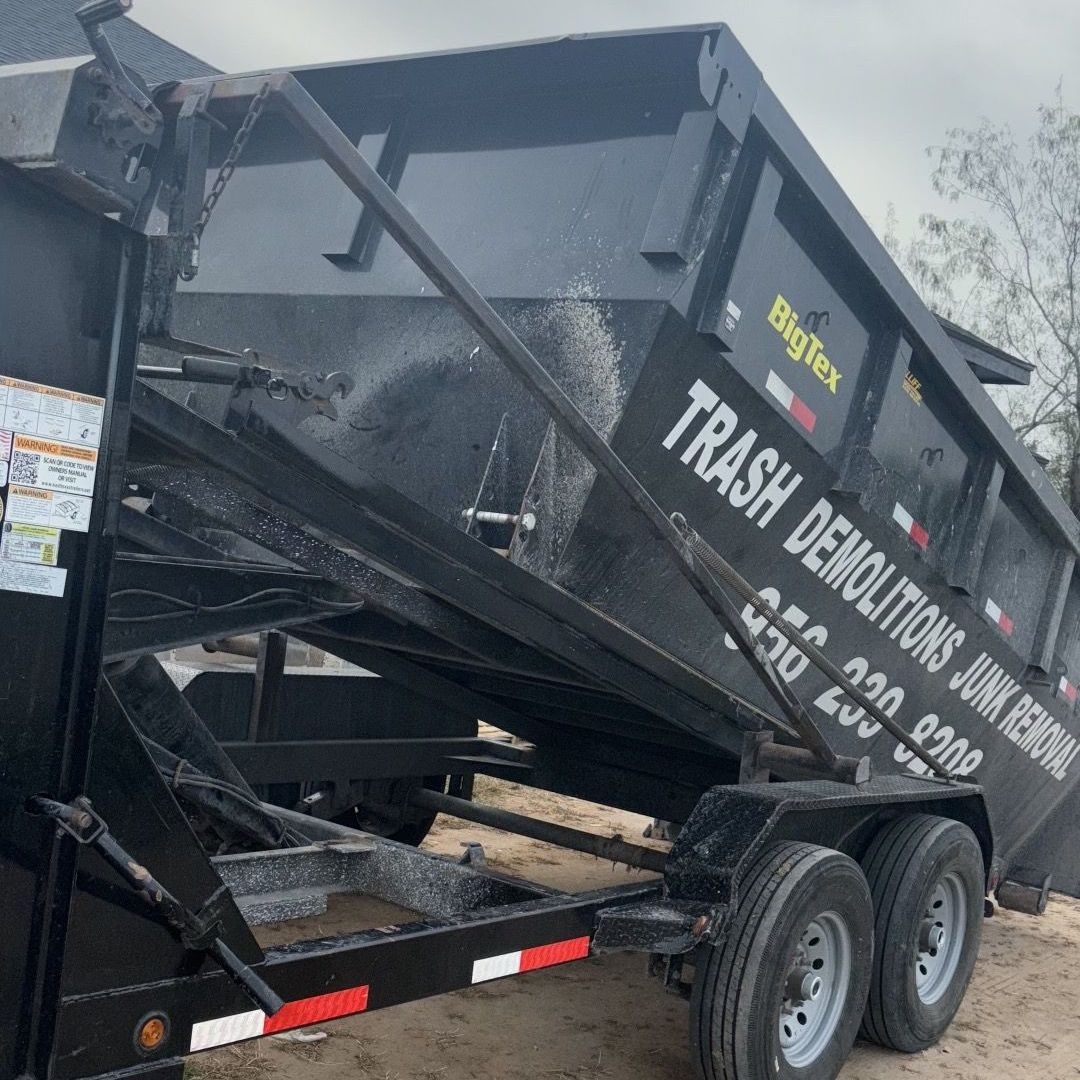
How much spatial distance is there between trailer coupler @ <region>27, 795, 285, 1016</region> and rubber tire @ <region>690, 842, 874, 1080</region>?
4.70 ft

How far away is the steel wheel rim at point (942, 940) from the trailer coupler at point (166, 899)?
8.64 feet

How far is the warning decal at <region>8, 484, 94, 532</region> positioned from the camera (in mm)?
2047

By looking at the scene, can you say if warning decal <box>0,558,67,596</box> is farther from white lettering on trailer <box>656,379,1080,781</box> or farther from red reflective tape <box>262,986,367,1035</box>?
white lettering on trailer <box>656,379,1080,781</box>

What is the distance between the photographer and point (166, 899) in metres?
2.24

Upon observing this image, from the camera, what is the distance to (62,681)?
7.03ft

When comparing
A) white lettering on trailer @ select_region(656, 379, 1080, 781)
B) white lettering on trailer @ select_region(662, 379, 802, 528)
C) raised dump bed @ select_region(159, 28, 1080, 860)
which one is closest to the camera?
raised dump bed @ select_region(159, 28, 1080, 860)

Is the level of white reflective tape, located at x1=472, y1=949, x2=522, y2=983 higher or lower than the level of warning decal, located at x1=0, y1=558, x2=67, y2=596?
lower

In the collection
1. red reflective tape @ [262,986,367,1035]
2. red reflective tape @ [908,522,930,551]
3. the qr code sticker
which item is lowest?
red reflective tape @ [262,986,367,1035]

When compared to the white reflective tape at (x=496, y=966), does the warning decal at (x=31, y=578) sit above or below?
above

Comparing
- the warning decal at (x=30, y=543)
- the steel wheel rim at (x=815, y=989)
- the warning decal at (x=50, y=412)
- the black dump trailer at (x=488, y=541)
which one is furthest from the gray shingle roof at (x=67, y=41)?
the warning decal at (x=30, y=543)

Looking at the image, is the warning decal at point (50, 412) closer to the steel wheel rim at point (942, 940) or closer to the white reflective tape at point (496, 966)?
the white reflective tape at point (496, 966)

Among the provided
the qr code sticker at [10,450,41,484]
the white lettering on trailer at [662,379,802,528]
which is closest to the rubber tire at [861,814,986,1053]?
the white lettering on trailer at [662,379,802,528]

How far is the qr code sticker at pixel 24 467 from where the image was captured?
2039mm

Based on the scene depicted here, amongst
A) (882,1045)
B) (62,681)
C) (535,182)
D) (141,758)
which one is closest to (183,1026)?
(141,758)
